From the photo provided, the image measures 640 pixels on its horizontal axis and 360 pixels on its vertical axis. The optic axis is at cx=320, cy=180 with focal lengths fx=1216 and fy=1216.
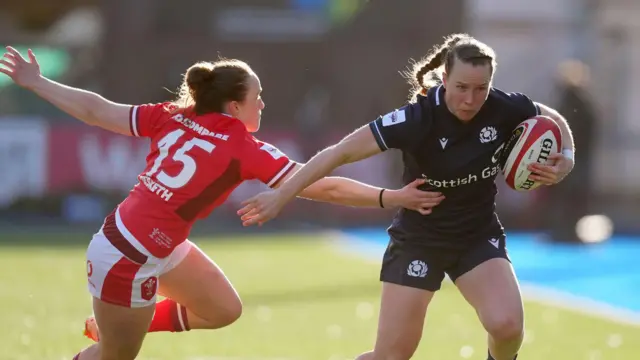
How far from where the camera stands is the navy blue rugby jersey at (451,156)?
6.11m

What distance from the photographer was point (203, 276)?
21.1 feet

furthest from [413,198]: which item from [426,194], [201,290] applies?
[201,290]

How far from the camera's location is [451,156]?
20.3ft

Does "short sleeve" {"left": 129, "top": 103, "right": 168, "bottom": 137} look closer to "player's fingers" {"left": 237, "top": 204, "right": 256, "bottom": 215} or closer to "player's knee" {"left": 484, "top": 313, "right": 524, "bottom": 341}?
"player's fingers" {"left": 237, "top": 204, "right": 256, "bottom": 215}

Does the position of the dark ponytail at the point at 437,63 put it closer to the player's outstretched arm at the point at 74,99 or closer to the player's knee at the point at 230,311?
the player's knee at the point at 230,311

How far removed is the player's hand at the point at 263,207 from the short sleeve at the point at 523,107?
1422mm

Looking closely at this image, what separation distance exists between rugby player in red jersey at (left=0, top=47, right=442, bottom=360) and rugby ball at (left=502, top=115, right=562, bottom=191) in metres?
0.49

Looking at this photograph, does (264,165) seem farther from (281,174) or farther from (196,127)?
(196,127)

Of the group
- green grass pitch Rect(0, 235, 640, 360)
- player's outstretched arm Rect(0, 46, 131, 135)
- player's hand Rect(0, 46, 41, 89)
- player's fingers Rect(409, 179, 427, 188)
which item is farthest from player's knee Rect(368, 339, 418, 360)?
player's hand Rect(0, 46, 41, 89)

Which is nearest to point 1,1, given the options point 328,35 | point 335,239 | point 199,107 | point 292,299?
point 328,35

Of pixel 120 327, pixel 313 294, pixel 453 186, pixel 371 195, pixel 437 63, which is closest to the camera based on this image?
pixel 120 327

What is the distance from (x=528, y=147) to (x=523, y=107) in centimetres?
26

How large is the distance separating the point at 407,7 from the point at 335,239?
10.2m

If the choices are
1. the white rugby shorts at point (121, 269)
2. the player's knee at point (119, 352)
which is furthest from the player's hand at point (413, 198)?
the player's knee at point (119, 352)
